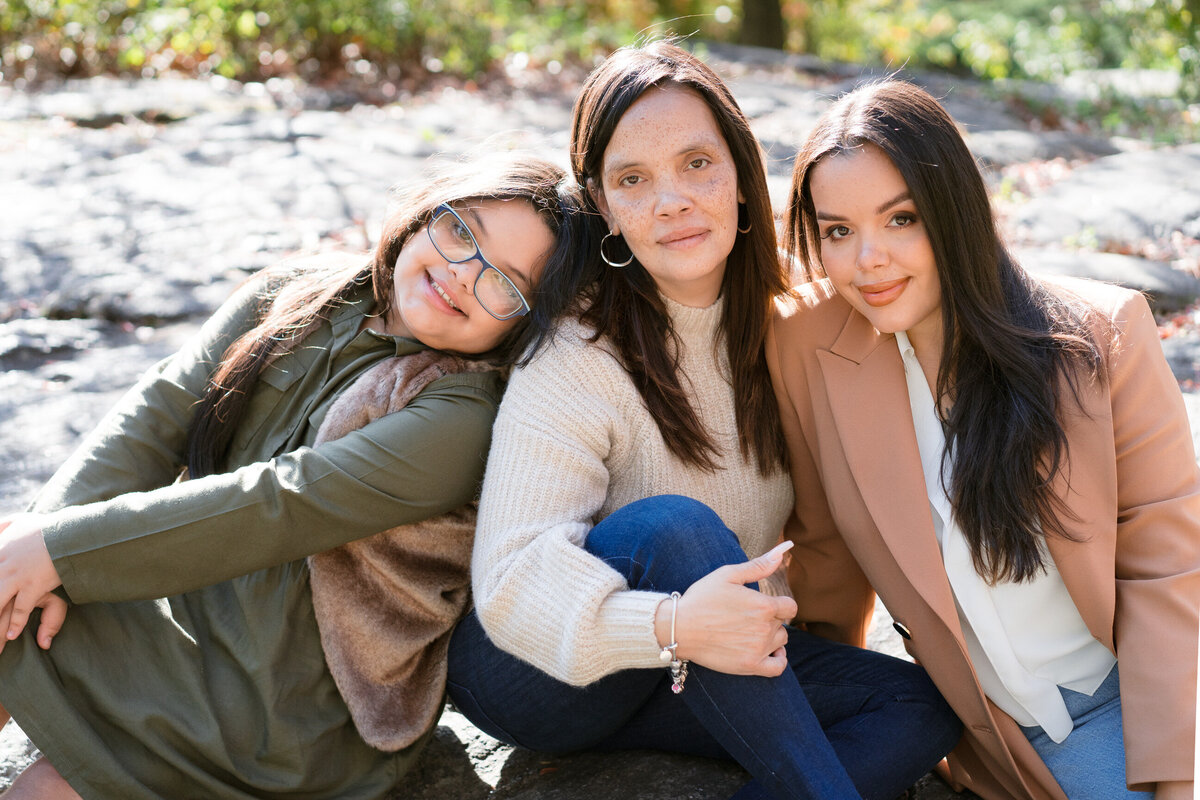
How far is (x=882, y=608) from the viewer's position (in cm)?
312

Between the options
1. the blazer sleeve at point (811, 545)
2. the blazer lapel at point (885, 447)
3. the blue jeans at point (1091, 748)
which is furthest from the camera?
the blazer sleeve at point (811, 545)

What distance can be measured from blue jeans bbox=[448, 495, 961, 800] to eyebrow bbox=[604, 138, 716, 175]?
2.39 ft

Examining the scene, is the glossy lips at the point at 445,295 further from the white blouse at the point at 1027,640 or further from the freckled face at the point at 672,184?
the white blouse at the point at 1027,640

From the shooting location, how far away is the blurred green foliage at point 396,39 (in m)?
8.68

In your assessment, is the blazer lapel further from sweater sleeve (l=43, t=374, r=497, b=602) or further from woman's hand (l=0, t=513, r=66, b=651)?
woman's hand (l=0, t=513, r=66, b=651)

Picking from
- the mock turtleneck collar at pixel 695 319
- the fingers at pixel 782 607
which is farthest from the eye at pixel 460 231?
the fingers at pixel 782 607

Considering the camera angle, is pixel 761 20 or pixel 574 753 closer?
pixel 574 753

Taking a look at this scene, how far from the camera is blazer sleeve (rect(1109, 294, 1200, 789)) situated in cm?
205

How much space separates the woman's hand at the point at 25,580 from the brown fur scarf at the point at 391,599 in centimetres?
49

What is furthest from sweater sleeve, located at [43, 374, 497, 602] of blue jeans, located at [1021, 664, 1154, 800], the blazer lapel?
blue jeans, located at [1021, 664, 1154, 800]

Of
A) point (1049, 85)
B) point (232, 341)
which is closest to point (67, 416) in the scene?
point (232, 341)

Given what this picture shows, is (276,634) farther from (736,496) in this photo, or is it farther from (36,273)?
(36,273)

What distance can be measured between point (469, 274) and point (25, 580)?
105 cm

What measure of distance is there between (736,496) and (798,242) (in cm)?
61
